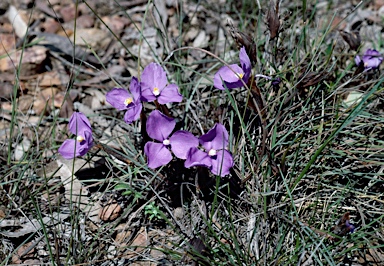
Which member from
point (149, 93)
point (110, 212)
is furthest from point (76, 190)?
point (149, 93)

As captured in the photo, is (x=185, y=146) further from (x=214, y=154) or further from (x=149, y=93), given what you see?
(x=149, y=93)

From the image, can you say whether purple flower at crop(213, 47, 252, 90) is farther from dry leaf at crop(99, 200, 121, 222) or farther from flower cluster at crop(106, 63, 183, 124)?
dry leaf at crop(99, 200, 121, 222)

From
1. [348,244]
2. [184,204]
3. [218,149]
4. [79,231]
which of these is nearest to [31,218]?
[79,231]

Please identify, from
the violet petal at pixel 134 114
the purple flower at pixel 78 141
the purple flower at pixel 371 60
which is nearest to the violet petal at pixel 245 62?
the violet petal at pixel 134 114

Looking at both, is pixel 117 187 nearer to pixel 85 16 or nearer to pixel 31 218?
pixel 31 218

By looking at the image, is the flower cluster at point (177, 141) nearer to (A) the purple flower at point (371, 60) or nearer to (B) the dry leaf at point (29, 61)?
(A) the purple flower at point (371, 60)

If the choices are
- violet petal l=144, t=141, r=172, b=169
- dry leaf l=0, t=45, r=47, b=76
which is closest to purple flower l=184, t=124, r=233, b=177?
violet petal l=144, t=141, r=172, b=169
